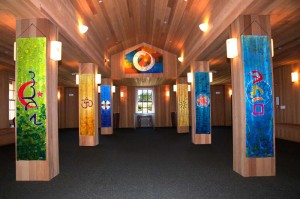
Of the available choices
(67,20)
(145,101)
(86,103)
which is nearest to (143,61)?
(145,101)

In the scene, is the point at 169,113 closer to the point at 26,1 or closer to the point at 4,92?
the point at 4,92

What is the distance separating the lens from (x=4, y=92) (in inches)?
386

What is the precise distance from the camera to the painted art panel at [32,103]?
430 cm

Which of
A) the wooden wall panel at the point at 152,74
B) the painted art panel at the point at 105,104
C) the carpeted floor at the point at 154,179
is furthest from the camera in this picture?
the wooden wall panel at the point at 152,74

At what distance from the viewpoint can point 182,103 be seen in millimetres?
11922

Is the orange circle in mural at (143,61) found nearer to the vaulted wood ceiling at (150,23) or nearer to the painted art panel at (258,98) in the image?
the vaulted wood ceiling at (150,23)

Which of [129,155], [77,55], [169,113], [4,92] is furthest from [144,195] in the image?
[169,113]

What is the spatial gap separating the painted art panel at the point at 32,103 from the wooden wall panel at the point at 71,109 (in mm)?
12059

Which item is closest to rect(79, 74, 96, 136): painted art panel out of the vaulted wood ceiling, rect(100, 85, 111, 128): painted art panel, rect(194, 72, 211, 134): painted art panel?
the vaulted wood ceiling

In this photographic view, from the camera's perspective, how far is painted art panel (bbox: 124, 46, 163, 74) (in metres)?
12.5

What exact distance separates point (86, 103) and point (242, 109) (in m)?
5.46

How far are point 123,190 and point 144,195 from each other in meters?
0.40

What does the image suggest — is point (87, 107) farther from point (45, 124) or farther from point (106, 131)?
point (106, 131)

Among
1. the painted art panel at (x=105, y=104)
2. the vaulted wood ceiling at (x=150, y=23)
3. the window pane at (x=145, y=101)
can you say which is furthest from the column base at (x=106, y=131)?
the window pane at (x=145, y=101)
